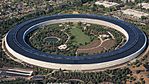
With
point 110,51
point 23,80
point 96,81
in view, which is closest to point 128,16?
point 110,51

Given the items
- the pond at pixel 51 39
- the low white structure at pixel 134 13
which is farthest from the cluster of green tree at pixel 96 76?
the low white structure at pixel 134 13

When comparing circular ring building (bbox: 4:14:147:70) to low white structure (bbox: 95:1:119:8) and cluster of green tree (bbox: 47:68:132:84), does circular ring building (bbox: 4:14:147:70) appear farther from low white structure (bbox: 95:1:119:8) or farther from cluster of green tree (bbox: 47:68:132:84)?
low white structure (bbox: 95:1:119:8)

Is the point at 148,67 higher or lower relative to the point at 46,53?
lower

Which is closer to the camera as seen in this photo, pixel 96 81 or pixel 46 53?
pixel 96 81

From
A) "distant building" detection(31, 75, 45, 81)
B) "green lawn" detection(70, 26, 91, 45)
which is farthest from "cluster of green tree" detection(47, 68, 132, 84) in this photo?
"green lawn" detection(70, 26, 91, 45)

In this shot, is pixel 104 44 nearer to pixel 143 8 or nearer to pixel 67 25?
pixel 67 25

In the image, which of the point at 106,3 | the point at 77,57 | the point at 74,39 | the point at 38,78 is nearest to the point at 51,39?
the point at 74,39

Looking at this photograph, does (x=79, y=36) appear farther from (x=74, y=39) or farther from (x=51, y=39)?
(x=51, y=39)
